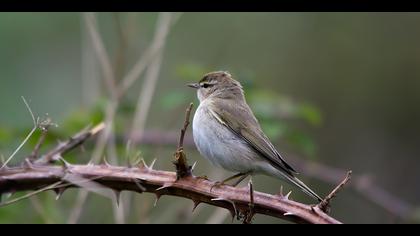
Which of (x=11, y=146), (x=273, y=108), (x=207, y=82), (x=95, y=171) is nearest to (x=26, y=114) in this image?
(x=11, y=146)

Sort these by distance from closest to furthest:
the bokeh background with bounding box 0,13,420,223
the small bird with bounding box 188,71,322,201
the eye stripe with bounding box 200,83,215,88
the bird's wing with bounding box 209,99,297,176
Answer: the small bird with bounding box 188,71,322,201
the bird's wing with bounding box 209,99,297,176
the eye stripe with bounding box 200,83,215,88
the bokeh background with bounding box 0,13,420,223

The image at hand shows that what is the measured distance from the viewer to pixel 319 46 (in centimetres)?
1030

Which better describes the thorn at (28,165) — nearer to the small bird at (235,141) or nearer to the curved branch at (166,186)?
the curved branch at (166,186)

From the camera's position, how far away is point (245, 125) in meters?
5.73

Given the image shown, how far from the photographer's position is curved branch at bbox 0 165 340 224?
10.0 ft

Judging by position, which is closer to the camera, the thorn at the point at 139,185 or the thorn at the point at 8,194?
the thorn at the point at 139,185

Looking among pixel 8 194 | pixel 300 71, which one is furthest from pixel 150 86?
pixel 300 71

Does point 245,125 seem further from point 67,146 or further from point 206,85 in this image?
point 67,146

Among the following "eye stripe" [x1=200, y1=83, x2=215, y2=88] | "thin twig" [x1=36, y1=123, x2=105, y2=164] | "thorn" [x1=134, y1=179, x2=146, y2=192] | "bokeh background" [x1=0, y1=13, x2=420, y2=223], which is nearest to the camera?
"thorn" [x1=134, y1=179, x2=146, y2=192]

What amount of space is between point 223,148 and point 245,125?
359 millimetres

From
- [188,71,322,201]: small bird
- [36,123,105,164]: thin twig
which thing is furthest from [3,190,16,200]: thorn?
[188,71,322,201]: small bird

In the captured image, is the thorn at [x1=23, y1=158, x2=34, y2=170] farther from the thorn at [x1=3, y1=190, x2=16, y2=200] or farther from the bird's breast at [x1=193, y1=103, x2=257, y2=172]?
the bird's breast at [x1=193, y1=103, x2=257, y2=172]

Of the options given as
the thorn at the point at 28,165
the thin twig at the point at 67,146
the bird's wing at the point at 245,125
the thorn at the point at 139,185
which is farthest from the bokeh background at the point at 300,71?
the thorn at the point at 139,185

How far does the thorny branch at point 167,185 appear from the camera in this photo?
3.10 metres
